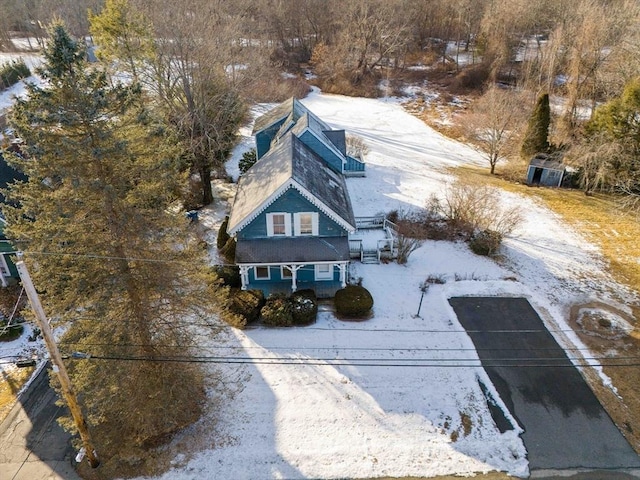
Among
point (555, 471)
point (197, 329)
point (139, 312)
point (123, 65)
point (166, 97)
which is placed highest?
point (123, 65)

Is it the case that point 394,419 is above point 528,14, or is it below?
below

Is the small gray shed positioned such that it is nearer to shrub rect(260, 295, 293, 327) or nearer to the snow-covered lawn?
the snow-covered lawn

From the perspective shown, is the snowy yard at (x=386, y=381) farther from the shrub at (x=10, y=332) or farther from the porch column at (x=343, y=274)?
the porch column at (x=343, y=274)

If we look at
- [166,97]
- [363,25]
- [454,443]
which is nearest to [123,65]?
[166,97]

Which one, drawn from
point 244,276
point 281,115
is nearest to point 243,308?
point 244,276

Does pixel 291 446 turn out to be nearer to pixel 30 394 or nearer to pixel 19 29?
pixel 30 394

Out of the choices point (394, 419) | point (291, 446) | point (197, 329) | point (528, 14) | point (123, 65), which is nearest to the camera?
point (291, 446)

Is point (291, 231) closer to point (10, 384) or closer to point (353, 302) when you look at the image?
point (353, 302)
